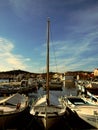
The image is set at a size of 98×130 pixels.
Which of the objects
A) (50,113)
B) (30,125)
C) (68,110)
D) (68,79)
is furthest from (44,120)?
(68,79)

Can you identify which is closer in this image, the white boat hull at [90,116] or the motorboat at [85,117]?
the white boat hull at [90,116]

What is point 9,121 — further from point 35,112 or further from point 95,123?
point 95,123

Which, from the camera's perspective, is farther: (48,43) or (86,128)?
(48,43)

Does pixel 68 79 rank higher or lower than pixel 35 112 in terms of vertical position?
higher

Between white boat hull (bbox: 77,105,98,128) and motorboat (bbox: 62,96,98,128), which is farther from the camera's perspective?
motorboat (bbox: 62,96,98,128)

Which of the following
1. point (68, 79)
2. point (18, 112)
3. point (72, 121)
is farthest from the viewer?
point (68, 79)

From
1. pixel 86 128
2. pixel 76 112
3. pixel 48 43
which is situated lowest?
pixel 86 128

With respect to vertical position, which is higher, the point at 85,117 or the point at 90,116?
the point at 90,116

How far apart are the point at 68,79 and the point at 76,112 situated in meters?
98.3

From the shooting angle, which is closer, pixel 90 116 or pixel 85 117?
pixel 90 116

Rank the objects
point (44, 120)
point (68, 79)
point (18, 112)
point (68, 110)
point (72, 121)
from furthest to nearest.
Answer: point (68, 79), point (68, 110), point (72, 121), point (18, 112), point (44, 120)

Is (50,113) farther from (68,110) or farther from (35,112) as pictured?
(68,110)

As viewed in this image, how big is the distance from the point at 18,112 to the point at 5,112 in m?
1.71

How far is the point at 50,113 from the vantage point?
22984 millimetres
